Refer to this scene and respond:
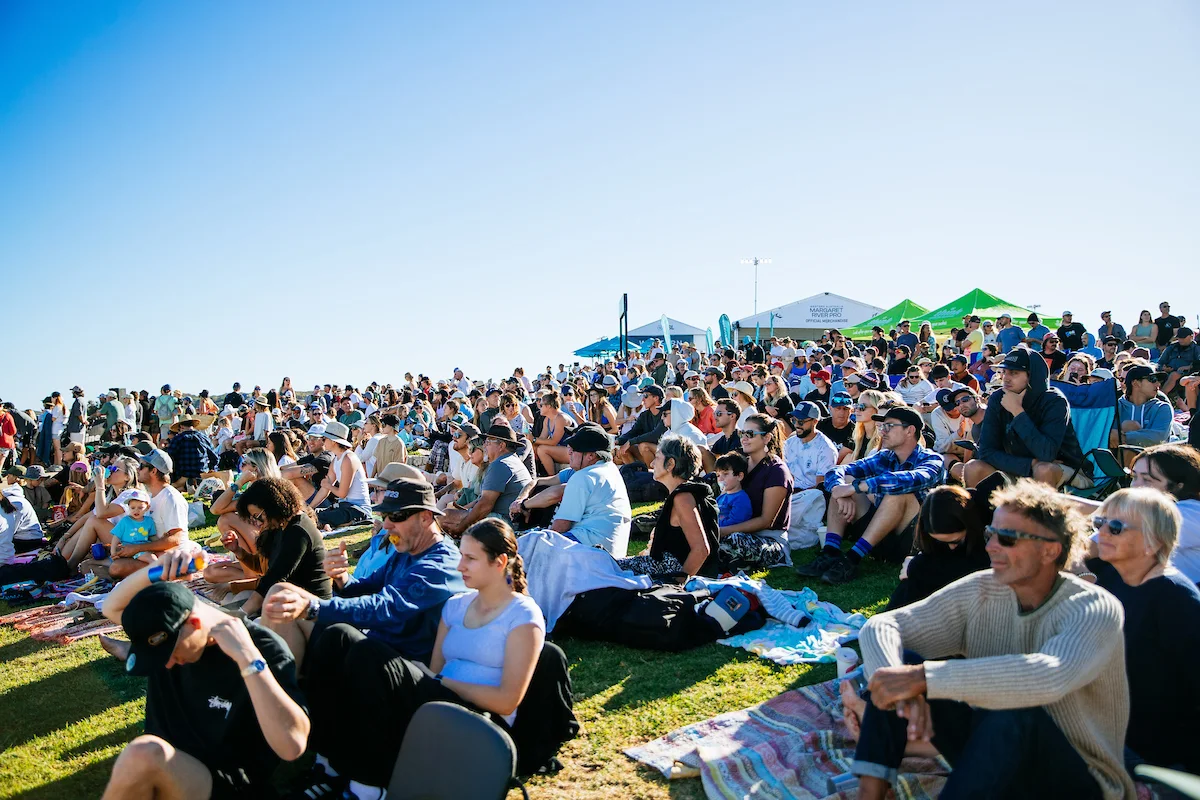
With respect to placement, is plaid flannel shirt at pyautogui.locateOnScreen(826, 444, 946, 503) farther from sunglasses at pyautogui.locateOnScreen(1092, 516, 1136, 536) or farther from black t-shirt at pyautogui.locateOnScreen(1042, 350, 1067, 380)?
black t-shirt at pyautogui.locateOnScreen(1042, 350, 1067, 380)

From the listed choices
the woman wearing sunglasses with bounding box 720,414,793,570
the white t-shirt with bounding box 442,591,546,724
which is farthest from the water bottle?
the woman wearing sunglasses with bounding box 720,414,793,570

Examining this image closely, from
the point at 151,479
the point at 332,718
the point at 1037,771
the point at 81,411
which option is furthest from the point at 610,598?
the point at 81,411

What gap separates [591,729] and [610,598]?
1.22m

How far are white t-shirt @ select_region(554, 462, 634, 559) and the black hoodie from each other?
3.27 metres

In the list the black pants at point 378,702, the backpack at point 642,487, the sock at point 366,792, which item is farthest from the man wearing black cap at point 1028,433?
the sock at point 366,792

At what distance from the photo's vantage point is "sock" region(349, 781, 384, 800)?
131 inches

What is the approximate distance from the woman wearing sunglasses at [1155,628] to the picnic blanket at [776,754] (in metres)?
0.76

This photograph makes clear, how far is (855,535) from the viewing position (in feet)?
22.0

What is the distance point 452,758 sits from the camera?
2699 millimetres

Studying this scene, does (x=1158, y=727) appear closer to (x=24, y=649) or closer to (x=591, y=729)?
(x=591, y=729)

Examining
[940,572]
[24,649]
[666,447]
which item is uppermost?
[666,447]

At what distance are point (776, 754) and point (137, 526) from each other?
6077 mm

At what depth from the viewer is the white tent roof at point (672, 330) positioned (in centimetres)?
3042

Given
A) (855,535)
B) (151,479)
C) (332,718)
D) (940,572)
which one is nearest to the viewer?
(332,718)
